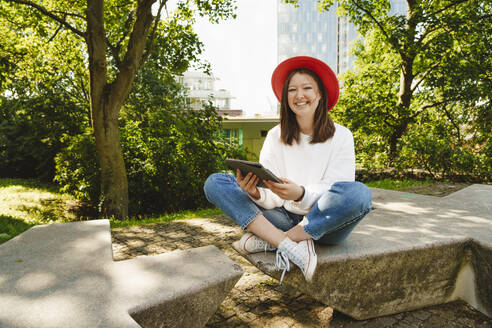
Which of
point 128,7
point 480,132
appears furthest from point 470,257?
point 128,7

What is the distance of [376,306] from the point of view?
2.34 meters

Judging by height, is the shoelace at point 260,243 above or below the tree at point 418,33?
below

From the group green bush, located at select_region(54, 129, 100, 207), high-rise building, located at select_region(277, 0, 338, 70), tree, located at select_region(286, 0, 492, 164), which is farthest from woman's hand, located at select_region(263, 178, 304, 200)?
high-rise building, located at select_region(277, 0, 338, 70)

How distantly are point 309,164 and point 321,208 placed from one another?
53cm

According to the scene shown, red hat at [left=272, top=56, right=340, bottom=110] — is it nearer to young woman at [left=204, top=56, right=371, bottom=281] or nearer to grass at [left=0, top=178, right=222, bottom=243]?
young woman at [left=204, top=56, right=371, bottom=281]

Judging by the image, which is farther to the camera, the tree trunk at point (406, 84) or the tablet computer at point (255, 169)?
the tree trunk at point (406, 84)

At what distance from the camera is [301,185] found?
97.0 inches

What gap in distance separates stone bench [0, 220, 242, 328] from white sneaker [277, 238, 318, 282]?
0.30 m

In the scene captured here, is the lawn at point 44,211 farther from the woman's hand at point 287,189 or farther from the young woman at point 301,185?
the woman's hand at point 287,189

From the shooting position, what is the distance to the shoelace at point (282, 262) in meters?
2.02

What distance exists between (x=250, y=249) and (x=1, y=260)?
1804mm

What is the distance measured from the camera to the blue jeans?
2.01 m

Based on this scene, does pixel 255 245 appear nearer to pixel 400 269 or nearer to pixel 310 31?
pixel 400 269

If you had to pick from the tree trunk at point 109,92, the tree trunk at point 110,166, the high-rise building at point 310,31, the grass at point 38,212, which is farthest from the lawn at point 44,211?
the high-rise building at point 310,31
